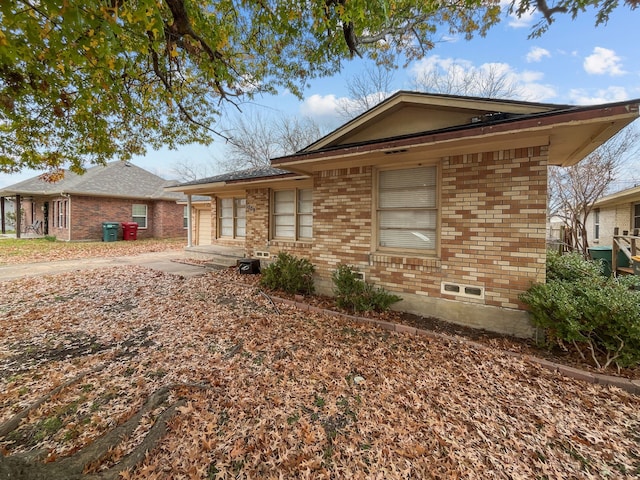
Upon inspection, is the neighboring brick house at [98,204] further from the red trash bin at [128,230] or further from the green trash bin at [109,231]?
the green trash bin at [109,231]

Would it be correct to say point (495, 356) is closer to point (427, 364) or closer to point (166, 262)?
point (427, 364)

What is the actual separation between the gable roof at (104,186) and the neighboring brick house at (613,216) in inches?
960

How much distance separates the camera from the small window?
63.9ft

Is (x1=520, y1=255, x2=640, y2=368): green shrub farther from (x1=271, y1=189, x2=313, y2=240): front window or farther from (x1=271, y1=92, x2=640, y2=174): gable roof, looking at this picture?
(x1=271, y1=189, x2=313, y2=240): front window

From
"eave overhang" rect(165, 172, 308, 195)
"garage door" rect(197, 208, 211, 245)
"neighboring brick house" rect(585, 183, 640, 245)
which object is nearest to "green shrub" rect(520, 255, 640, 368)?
"eave overhang" rect(165, 172, 308, 195)

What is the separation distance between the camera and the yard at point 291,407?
2.15m

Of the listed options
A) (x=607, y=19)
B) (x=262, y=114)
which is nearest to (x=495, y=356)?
(x=607, y=19)

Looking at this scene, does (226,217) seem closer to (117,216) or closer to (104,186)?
(117,216)

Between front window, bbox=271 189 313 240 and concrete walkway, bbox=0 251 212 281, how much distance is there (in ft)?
9.89

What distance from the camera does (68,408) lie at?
9.04 ft

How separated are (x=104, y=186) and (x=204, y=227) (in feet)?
32.4

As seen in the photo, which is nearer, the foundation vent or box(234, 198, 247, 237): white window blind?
the foundation vent

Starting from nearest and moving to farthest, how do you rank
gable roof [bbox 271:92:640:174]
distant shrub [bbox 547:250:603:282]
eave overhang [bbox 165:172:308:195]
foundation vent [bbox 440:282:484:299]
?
1. gable roof [bbox 271:92:640:174]
2. foundation vent [bbox 440:282:484:299]
3. distant shrub [bbox 547:250:603:282]
4. eave overhang [bbox 165:172:308:195]

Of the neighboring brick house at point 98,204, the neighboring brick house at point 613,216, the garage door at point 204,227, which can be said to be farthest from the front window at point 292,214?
the neighboring brick house at point 98,204
